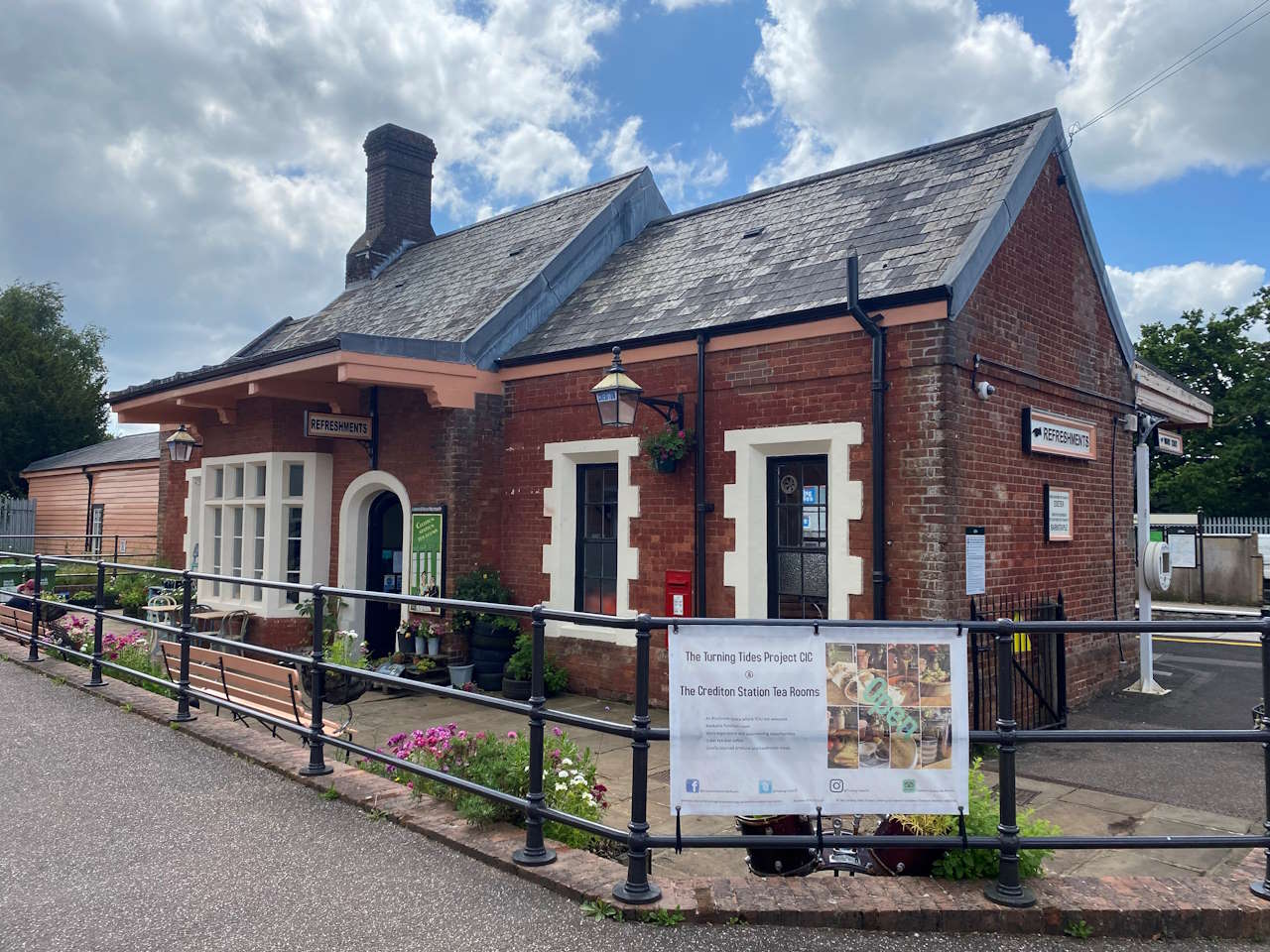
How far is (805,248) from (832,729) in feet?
22.6

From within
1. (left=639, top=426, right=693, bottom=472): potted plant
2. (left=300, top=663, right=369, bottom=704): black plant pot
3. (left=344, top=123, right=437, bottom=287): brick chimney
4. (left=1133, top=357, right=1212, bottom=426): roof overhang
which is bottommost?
(left=300, top=663, right=369, bottom=704): black plant pot

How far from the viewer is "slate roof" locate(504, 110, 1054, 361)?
8203 millimetres

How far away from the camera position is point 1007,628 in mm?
3592

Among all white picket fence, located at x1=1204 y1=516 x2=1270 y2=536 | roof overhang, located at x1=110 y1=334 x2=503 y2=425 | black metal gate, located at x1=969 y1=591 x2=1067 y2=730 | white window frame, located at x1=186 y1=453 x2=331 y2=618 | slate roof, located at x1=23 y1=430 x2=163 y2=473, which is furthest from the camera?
slate roof, located at x1=23 y1=430 x2=163 y2=473

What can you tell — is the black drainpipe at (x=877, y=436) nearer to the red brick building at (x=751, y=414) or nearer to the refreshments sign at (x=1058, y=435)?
the red brick building at (x=751, y=414)

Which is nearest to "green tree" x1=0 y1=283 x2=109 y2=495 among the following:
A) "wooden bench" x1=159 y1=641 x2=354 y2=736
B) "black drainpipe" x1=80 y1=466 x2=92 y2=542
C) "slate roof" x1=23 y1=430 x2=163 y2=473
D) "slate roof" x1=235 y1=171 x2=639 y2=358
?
"slate roof" x1=23 y1=430 x2=163 y2=473

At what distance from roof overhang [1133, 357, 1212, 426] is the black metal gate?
3756 mm

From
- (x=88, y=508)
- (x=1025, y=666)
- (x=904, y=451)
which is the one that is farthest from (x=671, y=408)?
(x=88, y=508)

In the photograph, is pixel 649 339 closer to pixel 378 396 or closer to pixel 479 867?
pixel 378 396

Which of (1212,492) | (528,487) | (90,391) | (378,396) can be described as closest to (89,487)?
(90,391)

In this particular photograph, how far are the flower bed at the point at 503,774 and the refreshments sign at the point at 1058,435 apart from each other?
18.5ft

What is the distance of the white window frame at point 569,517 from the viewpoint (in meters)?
9.52

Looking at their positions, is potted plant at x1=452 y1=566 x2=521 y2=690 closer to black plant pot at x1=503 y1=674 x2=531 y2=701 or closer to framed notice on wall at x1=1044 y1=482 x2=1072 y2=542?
black plant pot at x1=503 y1=674 x2=531 y2=701

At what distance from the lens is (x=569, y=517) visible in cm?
1021
